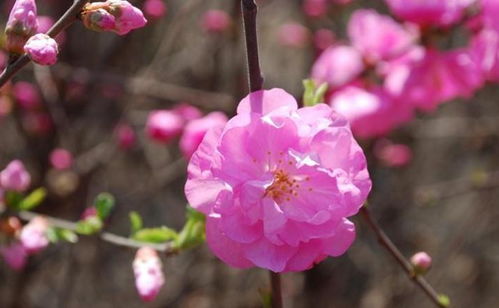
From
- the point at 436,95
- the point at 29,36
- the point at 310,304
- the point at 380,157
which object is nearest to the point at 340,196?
the point at 29,36

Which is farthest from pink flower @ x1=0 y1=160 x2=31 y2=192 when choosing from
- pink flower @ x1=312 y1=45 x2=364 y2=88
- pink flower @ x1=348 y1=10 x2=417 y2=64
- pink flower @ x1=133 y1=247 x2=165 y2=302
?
pink flower @ x1=348 y1=10 x2=417 y2=64

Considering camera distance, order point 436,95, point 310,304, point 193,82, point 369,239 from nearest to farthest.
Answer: point 436,95
point 310,304
point 193,82
point 369,239

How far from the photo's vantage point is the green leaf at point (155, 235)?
162 cm

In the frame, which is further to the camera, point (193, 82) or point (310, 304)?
point (193, 82)

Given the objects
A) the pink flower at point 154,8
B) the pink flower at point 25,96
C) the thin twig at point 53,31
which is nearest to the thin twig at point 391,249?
the thin twig at point 53,31

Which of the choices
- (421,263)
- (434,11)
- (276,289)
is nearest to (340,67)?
(434,11)

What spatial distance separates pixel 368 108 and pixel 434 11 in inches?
15.0

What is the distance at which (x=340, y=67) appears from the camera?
2654 millimetres

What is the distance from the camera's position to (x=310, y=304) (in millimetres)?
3939

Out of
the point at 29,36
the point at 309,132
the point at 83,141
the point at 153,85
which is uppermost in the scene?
the point at 29,36

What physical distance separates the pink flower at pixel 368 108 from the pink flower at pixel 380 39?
0.13m

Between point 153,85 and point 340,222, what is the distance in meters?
1.97

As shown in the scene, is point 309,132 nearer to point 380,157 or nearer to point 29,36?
point 29,36

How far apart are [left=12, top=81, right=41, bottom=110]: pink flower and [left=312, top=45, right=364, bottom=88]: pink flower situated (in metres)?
1.21
